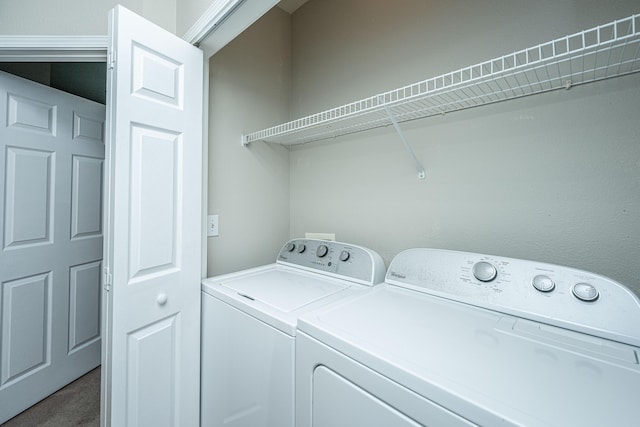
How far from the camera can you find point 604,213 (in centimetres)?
96

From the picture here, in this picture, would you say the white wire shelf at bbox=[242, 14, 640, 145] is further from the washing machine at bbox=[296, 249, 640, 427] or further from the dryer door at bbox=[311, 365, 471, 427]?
the dryer door at bbox=[311, 365, 471, 427]

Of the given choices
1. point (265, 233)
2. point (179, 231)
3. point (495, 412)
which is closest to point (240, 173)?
point (265, 233)

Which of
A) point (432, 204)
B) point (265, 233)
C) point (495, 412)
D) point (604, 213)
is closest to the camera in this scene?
point (495, 412)

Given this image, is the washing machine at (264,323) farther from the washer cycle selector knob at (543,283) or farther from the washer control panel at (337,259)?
the washer cycle selector knob at (543,283)

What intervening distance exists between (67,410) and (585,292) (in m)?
2.98

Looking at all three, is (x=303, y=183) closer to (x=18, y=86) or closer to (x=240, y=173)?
(x=240, y=173)

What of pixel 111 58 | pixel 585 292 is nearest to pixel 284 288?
pixel 585 292

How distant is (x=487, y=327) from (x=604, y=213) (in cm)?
63

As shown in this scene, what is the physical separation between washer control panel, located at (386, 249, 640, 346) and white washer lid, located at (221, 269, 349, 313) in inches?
13.9

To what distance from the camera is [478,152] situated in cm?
123

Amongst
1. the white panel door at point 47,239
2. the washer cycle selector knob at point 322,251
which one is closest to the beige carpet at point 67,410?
the white panel door at point 47,239

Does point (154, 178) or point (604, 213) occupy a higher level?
point (154, 178)

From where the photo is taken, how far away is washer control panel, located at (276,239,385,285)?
1.30 m

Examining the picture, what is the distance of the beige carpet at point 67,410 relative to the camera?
1.75 m
